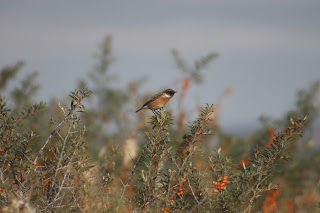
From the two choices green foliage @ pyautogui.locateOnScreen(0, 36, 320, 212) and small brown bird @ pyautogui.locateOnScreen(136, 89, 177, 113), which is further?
small brown bird @ pyautogui.locateOnScreen(136, 89, 177, 113)

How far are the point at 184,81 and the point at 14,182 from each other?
6516 millimetres

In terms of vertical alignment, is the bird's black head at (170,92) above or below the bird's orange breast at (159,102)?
above

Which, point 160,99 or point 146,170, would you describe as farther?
point 160,99

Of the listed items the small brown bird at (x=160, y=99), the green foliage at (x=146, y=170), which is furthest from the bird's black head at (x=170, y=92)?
the green foliage at (x=146, y=170)

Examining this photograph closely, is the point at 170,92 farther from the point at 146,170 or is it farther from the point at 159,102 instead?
the point at 146,170

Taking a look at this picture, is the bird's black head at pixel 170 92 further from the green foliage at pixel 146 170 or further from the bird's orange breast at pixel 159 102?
the green foliage at pixel 146 170

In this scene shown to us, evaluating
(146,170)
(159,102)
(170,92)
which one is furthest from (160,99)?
(146,170)

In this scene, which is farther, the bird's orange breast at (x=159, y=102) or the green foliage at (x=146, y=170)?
the bird's orange breast at (x=159, y=102)

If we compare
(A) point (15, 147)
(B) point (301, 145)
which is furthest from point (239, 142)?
(A) point (15, 147)

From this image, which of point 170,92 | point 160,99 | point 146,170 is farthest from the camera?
point 170,92

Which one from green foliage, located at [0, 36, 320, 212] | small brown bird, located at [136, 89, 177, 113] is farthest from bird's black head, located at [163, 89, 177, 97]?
green foliage, located at [0, 36, 320, 212]

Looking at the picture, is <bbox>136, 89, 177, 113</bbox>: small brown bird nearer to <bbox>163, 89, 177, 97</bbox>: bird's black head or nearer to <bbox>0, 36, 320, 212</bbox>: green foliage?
<bbox>163, 89, 177, 97</bbox>: bird's black head

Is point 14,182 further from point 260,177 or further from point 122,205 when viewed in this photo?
point 260,177

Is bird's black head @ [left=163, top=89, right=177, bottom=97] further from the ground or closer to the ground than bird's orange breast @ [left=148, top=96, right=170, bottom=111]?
further from the ground
